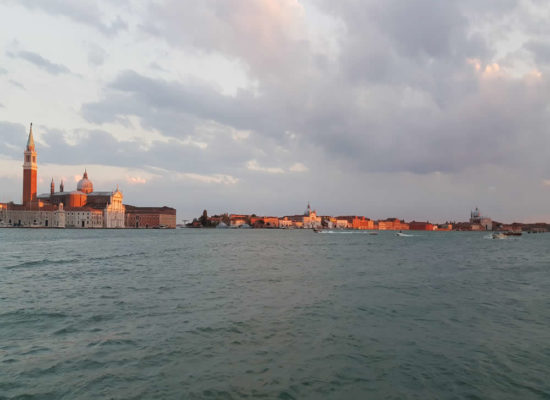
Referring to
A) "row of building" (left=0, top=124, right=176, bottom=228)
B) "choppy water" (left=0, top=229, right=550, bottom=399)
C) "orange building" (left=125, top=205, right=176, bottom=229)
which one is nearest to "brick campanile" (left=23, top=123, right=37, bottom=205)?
"row of building" (left=0, top=124, right=176, bottom=228)

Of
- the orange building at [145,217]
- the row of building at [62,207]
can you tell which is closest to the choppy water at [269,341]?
the row of building at [62,207]

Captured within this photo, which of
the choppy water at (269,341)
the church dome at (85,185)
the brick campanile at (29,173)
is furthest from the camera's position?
the church dome at (85,185)

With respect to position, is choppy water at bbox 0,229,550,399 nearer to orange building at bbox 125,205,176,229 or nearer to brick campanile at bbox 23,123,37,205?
Answer: brick campanile at bbox 23,123,37,205

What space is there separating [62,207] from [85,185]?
22362 millimetres

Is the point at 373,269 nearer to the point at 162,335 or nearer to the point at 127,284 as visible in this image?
the point at 127,284

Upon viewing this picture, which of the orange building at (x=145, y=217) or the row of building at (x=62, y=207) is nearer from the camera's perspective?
the row of building at (x=62, y=207)

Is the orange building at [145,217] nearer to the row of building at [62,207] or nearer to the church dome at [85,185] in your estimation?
the row of building at [62,207]

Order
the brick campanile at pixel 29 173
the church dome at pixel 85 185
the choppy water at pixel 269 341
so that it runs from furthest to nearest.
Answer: the church dome at pixel 85 185
the brick campanile at pixel 29 173
the choppy water at pixel 269 341

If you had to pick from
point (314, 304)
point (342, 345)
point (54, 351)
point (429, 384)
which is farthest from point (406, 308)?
point (54, 351)

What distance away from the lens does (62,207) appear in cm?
13175

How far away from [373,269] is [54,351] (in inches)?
752

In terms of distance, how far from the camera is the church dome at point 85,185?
15175 centimetres

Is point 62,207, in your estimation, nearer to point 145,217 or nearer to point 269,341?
point 145,217

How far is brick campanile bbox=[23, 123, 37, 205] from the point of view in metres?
129
